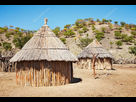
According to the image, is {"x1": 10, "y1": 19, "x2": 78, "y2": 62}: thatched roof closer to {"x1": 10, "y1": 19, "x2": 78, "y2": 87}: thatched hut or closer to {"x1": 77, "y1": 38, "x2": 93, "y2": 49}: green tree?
{"x1": 10, "y1": 19, "x2": 78, "y2": 87}: thatched hut

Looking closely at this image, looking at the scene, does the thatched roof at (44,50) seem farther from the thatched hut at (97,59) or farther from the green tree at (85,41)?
the green tree at (85,41)

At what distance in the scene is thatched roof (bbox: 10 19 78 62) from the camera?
7652mm

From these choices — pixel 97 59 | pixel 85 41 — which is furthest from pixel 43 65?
pixel 85 41

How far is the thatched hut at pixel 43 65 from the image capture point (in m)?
7.59

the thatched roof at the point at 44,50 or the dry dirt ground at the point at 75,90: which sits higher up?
the thatched roof at the point at 44,50

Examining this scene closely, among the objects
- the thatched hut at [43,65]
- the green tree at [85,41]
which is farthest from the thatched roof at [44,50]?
the green tree at [85,41]

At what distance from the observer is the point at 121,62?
2488cm

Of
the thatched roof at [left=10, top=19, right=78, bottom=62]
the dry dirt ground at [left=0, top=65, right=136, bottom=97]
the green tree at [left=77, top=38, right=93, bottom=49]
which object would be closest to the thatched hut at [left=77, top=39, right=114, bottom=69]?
the dry dirt ground at [left=0, top=65, right=136, bottom=97]

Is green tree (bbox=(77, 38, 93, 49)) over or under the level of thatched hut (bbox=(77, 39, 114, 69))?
over

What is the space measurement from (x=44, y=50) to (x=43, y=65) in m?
0.93

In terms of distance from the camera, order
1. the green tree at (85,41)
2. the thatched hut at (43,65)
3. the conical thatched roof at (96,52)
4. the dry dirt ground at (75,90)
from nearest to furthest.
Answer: the dry dirt ground at (75,90)
the thatched hut at (43,65)
the conical thatched roof at (96,52)
the green tree at (85,41)

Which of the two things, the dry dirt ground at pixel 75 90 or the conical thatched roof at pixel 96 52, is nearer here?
the dry dirt ground at pixel 75 90

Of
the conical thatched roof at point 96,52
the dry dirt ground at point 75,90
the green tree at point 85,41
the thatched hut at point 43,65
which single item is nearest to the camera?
the dry dirt ground at point 75,90

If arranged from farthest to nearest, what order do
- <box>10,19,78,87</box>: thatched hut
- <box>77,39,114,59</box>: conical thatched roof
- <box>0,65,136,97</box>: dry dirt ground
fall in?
<box>77,39,114,59</box>: conical thatched roof
<box>10,19,78,87</box>: thatched hut
<box>0,65,136,97</box>: dry dirt ground
